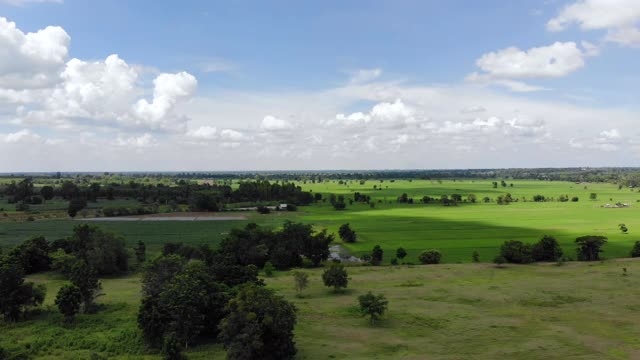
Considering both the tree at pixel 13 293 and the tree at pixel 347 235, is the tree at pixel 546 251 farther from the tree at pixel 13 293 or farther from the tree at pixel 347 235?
the tree at pixel 13 293

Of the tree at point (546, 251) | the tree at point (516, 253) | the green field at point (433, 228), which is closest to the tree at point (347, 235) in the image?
the green field at point (433, 228)

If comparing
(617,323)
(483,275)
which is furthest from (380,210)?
(617,323)

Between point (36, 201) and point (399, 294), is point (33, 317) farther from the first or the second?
point (36, 201)

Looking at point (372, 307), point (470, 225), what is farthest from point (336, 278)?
point (470, 225)

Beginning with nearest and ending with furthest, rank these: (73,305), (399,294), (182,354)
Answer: (182,354) < (73,305) < (399,294)

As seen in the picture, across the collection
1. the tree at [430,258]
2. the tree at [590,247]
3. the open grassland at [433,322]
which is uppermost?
the tree at [590,247]

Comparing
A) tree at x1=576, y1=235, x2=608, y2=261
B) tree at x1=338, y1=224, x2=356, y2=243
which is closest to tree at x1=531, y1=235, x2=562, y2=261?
tree at x1=576, y1=235, x2=608, y2=261

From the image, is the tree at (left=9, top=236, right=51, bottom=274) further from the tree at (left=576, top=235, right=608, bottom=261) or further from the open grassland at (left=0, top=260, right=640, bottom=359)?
the tree at (left=576, top=235, right=608, bottom=261)

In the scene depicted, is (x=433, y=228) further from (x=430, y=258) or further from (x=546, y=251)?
(x=430, y=258)
